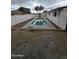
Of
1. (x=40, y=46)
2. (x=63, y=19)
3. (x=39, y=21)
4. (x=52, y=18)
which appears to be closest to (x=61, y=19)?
(x=63, y=19)

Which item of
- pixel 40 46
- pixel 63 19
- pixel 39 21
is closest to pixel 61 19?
pixel 63 19

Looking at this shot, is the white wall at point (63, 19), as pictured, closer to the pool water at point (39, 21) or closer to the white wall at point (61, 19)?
the white wall at point (61, 19)

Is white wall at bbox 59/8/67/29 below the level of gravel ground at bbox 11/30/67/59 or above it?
above

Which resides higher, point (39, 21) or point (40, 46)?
point (39, 21)

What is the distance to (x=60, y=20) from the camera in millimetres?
3109

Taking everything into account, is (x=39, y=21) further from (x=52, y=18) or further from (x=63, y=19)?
(x=63, y=19)

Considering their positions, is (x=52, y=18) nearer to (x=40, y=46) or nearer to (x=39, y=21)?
(x=39, y=21)

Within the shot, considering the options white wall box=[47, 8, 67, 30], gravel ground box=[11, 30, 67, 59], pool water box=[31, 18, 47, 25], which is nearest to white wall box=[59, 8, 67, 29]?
white wall box=[47, 8, 67, 30]

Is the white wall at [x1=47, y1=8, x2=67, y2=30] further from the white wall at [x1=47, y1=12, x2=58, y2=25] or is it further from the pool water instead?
the pool water

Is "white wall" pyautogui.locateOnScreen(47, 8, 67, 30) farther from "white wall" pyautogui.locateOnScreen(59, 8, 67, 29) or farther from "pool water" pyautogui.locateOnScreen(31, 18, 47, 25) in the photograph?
"pool water" pyautogui.locateOnScreen(31, 18, 47, 25)

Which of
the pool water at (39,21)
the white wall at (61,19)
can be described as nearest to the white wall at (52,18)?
the white wall at (61,19)
